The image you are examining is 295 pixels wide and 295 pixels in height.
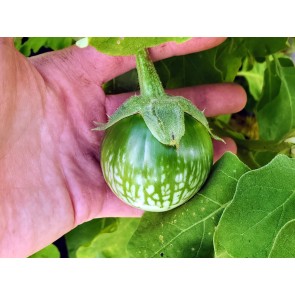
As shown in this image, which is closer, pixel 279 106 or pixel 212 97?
pixel 212 97

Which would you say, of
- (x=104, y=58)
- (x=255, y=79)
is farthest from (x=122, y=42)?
(x=255, y=79)

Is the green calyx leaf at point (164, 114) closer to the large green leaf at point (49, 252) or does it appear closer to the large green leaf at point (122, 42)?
the large green leaf at point (122, 42)

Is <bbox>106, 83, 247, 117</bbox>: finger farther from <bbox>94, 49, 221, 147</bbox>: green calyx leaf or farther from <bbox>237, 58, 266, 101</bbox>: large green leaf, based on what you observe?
<bbox>237, 58, 266, 101</bbox>: large green leaf

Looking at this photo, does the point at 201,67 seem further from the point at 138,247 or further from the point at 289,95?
the point at 138,247

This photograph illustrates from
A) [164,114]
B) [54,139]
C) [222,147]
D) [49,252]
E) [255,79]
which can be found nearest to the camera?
[164,114]

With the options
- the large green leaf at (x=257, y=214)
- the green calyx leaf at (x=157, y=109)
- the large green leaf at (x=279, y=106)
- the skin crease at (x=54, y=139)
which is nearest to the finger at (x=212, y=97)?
the skin crease at (x=54, y=139)

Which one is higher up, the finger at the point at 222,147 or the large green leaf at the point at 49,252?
the finger at the point at 222,147

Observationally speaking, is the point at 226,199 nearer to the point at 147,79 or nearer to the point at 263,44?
the point at 147,79
